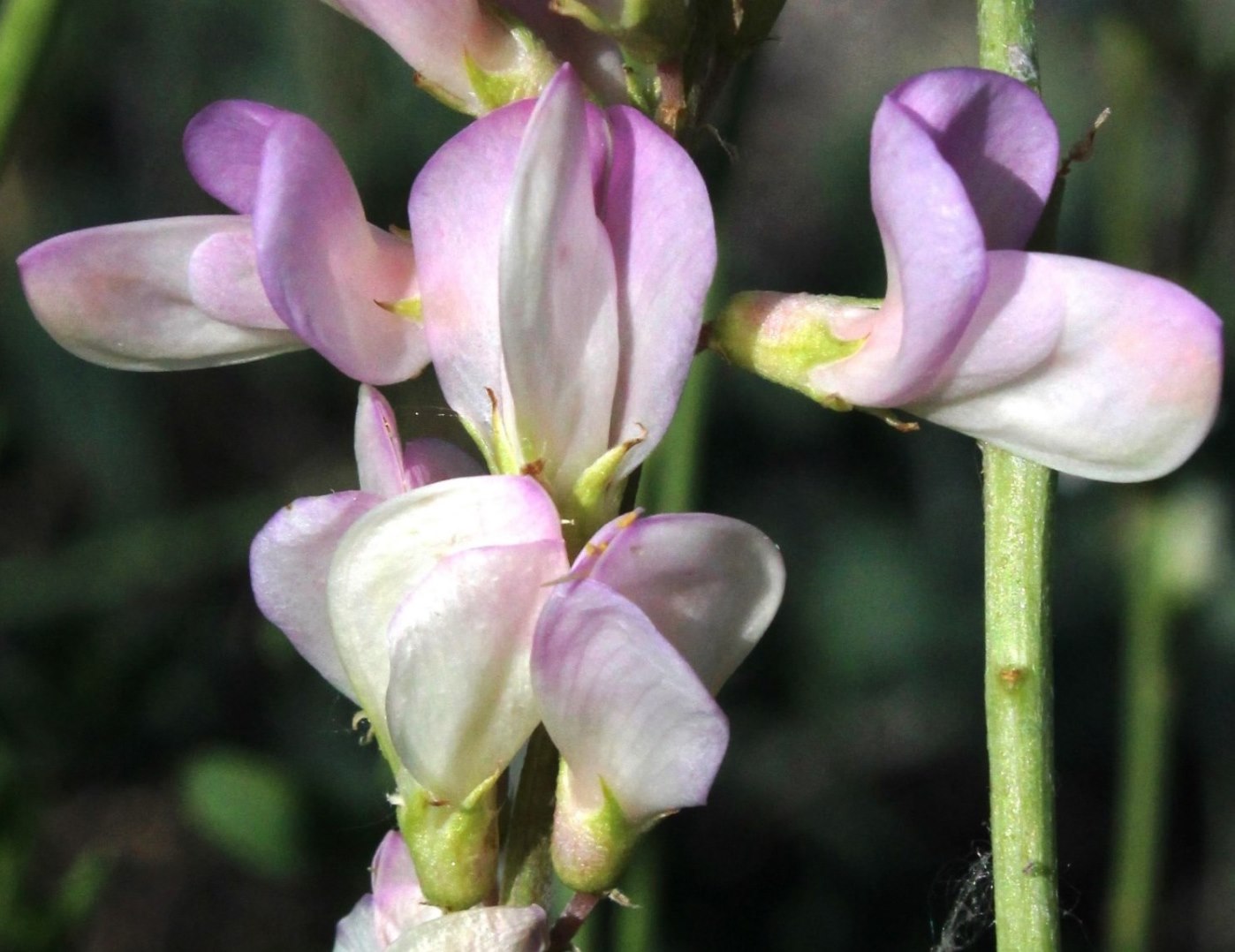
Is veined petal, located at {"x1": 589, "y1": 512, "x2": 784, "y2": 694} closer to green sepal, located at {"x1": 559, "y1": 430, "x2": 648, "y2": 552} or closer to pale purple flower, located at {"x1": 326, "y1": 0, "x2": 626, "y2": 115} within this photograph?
green sepal, located at {"x1": 559, "y1": 430, "x2": 648, "y2": 552}

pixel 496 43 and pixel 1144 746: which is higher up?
pixel 496 43

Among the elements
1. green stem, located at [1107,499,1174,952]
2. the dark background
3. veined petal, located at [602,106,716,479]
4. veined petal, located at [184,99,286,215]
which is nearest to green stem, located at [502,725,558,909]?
veined petal, located at [602,106,716,479]

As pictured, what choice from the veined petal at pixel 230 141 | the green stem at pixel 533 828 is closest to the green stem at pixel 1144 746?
the green stem at pixel 533 828

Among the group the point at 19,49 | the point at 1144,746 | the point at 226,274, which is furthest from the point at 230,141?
the point at 1144,746

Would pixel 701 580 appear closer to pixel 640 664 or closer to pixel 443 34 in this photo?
pixel 640 664

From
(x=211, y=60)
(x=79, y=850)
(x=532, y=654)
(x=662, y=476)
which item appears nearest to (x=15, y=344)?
(x=211, y=60)

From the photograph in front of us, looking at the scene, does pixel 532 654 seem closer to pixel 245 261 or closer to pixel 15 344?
pixel 245 261
